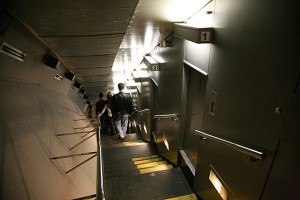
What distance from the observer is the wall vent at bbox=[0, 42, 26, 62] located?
2.50 meters

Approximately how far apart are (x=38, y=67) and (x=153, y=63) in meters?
2.53

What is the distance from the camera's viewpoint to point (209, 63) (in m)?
2.31

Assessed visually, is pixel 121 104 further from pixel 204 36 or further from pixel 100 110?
pixel 204 36

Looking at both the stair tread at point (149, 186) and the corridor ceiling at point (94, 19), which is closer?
the corridor ceiling at point (94, 19)

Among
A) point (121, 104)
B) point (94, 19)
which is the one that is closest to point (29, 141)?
point (94, 19)

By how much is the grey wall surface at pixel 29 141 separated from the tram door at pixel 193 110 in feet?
6.56

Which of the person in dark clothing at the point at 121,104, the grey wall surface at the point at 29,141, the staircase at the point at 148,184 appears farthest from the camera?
the person in dark clothing at the point at 121,104

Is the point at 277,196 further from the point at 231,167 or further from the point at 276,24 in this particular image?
the point at 276,24

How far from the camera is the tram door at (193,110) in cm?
306

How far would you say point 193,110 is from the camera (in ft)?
11.0

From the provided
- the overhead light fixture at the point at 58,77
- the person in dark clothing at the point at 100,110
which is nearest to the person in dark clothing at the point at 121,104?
the person in dark clothing at the point at 100,110

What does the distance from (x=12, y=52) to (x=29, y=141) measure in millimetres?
1286

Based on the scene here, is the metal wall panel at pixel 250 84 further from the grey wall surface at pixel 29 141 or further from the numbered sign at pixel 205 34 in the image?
the grey wall surface at pixel 29 141

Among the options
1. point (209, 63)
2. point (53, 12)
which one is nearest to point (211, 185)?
point (209, 63)
